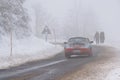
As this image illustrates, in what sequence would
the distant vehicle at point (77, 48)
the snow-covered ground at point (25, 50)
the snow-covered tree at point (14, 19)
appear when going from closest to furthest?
1. the snow-covered ground at point (25, 50)
2. the distant vehicle at point (77, 48)
3. the snow-covered tree at point (14, 19)

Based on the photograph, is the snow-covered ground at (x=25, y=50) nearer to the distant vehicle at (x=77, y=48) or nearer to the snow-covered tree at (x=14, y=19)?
the snow-covered tree at (x=14, y=19)

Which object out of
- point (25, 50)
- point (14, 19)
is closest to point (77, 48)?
point (25, 50)

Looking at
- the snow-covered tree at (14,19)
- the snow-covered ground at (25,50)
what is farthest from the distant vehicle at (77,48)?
the snow-covered tree at (14,19)

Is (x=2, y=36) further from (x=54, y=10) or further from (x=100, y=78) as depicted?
(x=54, y=10)

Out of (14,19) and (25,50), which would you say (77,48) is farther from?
(14,19)

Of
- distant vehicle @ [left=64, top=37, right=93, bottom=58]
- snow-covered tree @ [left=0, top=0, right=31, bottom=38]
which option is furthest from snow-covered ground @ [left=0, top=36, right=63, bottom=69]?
distant vehicle @ [left=64, top=37, right=93, bottom=58]

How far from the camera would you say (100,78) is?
41.1 ft

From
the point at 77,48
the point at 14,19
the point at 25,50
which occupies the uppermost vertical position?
the point at 14,19

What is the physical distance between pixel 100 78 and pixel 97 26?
301 feet

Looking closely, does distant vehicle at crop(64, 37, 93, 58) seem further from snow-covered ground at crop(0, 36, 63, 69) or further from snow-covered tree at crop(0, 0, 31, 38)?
snow-covered tree at crop(0, 0, 31, 38)

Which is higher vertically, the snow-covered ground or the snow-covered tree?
the snow-covered tree

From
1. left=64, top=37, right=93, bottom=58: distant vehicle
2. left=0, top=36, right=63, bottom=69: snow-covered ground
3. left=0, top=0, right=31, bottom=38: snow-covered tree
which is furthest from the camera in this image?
left=0, top=0, right=31, bottom=38: snow-covered tree

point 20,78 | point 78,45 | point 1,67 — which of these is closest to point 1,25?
point 78,45

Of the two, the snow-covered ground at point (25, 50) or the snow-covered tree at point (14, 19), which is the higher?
the snow-covered tree at point (14, 19)
